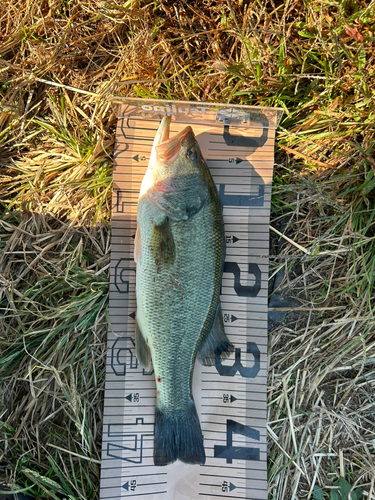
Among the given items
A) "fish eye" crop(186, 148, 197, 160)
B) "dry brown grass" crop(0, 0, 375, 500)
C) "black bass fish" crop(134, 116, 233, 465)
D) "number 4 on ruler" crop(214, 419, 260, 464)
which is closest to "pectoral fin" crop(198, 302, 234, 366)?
"black bass fish" crop(134, 116, 233, 465)

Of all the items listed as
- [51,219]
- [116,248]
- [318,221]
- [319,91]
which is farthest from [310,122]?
[51,219]

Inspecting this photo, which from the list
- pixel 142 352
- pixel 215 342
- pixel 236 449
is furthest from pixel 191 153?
pixel 236 449

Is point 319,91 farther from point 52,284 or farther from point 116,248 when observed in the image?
point 52,284

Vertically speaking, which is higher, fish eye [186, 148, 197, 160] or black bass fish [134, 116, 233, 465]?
fish eye [186, 148, 197, 160]

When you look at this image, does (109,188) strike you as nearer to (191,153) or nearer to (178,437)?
(191,153)

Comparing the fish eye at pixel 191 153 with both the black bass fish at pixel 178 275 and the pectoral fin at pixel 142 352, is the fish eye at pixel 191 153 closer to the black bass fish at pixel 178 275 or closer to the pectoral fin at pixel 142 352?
the black bass fish at pixel 178 275

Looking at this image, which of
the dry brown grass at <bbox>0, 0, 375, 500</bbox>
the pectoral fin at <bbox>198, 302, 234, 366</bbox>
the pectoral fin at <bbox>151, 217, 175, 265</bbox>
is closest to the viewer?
the pectoral fin at <bbox>151, 217, 175, 265</bbox>

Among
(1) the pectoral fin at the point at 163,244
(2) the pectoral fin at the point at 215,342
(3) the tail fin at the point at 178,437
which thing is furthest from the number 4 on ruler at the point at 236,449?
(1) the pectoral fin at the point at 163,244

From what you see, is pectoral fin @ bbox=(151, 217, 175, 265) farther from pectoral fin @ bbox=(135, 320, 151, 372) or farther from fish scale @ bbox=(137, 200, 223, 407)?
pectoral fin @ bbox=(135, 320, 151, 372)
